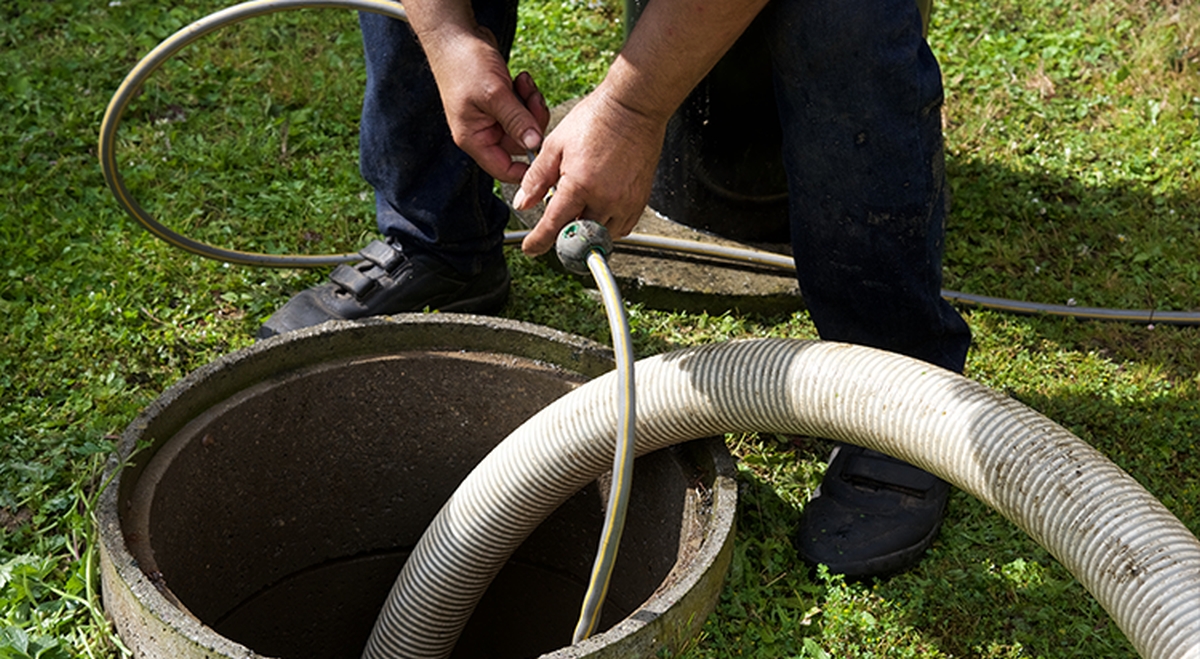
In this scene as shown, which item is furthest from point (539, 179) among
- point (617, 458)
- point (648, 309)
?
point (648, 309)

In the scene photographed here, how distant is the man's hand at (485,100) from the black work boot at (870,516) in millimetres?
924

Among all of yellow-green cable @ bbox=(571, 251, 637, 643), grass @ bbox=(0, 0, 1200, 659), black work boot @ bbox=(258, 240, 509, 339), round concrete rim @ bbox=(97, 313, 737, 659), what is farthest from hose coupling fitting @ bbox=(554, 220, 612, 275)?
black work boot @ bbox=(258, 240, 509, 339)

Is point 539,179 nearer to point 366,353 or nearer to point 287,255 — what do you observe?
point 366,353

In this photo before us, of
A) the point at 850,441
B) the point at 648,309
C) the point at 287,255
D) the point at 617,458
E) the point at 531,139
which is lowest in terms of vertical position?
the point at 648,309

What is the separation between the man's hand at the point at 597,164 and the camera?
183 centimetres

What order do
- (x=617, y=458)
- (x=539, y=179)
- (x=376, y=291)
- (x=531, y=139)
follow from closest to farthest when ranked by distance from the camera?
(x=617, y=458)
(x=539, y=179)
(x=531, y=139)
(x=376, y=291)

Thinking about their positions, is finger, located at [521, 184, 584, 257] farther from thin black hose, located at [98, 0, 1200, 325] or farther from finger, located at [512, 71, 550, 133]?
thin black hose, located at [98, 0, 1200, 325]

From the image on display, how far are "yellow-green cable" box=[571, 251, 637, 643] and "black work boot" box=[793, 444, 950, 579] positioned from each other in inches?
25.8

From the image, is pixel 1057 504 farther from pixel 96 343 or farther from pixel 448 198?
pixel 96 343

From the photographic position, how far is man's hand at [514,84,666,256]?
183cm

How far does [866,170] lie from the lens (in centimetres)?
213

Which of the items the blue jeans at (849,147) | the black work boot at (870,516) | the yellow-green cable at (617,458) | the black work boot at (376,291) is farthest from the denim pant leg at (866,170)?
the black work boot at (376,291)

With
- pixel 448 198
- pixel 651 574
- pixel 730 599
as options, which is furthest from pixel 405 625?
pixel 448 198

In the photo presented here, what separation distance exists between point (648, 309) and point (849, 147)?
1.01m
